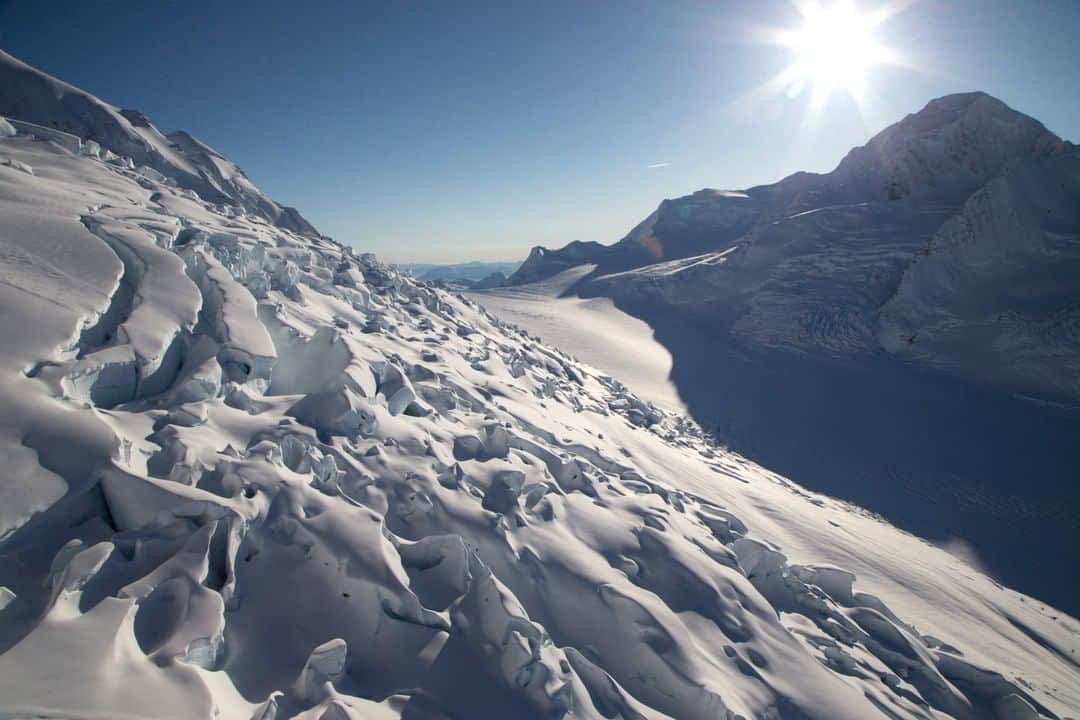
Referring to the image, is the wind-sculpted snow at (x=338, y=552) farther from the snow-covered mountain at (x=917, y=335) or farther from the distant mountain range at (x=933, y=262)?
the distant mountain range at (x=933, y=262)

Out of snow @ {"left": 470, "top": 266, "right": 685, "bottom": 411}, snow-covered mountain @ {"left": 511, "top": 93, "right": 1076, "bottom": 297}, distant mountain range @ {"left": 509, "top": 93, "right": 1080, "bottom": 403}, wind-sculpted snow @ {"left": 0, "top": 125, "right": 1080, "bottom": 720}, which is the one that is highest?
snow-covered mountain @ {"left": 511, "top": 93, "right": 1076, "bottom": 297}

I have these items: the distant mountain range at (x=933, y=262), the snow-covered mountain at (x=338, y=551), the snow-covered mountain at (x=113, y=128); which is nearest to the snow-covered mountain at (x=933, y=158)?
the distant mountain range at (x=933, y=262)

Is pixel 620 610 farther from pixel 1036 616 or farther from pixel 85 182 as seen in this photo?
pixel 85 182

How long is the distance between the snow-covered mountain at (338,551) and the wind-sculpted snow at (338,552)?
2 cm

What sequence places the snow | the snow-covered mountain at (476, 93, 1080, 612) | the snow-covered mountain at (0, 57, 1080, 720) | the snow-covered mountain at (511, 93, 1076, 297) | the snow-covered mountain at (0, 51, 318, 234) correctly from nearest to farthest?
the snow-covered mountain at (0, 57, 1080, 720), the snow-covered mountain at (476, 93, 1080, 612), the snow-covered mountain at (0, 51, 318, 234), the snow, the snow-covered mountain at (511, 93, 1076, 297)

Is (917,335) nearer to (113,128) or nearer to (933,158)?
(933,158)

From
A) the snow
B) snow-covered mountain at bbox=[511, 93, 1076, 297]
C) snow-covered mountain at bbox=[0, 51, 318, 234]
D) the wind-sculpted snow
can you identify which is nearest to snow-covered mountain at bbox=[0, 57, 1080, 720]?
the wind-sculpted snow

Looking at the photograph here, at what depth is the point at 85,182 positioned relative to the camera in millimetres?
9922

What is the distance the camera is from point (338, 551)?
150 inches

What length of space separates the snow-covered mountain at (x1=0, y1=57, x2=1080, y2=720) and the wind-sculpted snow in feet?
0.07

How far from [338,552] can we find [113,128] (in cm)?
2233

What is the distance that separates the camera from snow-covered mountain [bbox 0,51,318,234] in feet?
55.8

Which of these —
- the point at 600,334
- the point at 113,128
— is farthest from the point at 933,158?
the point at 113,128

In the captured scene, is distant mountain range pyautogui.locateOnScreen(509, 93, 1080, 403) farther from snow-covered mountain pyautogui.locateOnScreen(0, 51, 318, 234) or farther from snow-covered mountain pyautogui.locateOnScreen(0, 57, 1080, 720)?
snow-covered mountain pyautogui.locateOnScreen(0, 51, 318, 234)
